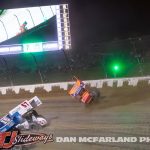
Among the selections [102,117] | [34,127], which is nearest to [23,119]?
[34,127]

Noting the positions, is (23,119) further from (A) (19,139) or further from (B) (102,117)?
(B) (102,117)

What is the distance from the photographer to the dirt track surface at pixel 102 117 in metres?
3.46

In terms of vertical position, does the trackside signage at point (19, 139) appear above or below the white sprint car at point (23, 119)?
below

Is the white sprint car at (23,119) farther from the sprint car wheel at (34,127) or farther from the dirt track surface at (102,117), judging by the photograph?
the dirt track surface at (102,117)

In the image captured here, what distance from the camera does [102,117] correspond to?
3627mm

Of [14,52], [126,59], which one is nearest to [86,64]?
[126,59]

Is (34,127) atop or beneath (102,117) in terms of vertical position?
beneath

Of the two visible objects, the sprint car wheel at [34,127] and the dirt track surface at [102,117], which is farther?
the sprint car wheel at [34,127]

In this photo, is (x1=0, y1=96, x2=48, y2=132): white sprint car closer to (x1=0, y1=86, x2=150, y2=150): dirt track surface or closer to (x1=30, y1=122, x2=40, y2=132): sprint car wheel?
(x1=30, y1=122, x2=40, y2=132): sprint car wheel

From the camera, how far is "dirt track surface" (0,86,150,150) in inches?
136

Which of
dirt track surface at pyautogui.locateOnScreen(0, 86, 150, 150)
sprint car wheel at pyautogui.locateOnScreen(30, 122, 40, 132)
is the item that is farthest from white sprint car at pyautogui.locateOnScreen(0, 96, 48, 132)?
dirt track surface at pyautogui.locateOnScreen(0, 86, 150, 150)

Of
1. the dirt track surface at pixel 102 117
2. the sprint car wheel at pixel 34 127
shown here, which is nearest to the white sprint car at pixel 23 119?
the sprint car wheel at pixel 34 127

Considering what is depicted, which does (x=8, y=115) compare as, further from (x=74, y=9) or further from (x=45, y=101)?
(x=74, y=9)

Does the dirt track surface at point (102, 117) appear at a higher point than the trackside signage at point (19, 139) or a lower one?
higher
